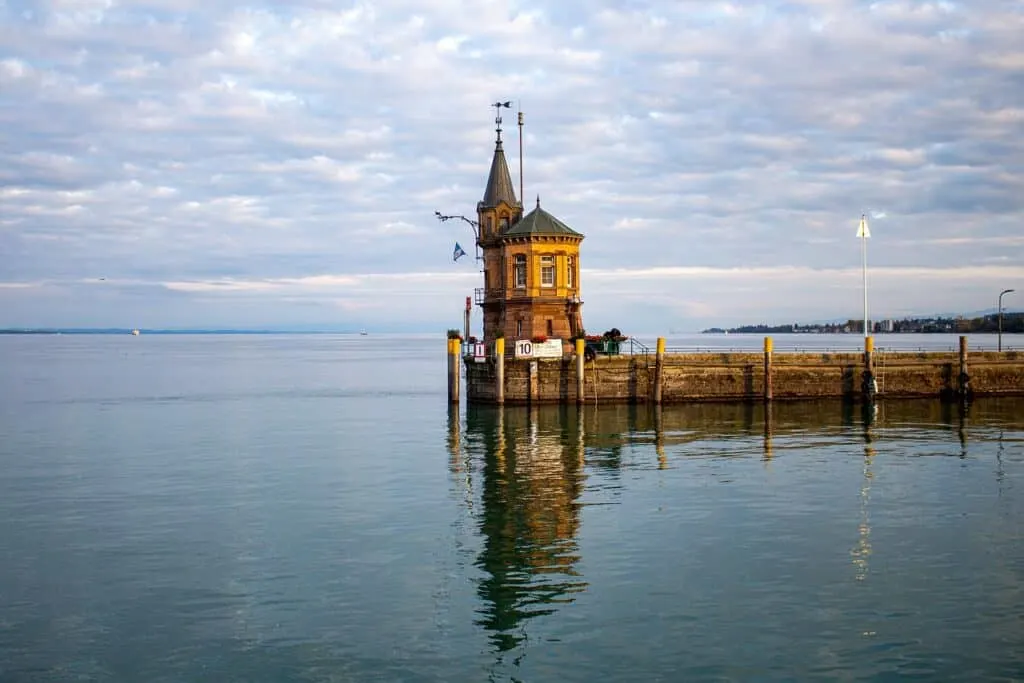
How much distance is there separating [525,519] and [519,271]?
31900mm

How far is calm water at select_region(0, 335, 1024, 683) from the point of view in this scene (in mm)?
16797

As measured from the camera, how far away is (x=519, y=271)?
2283 inches

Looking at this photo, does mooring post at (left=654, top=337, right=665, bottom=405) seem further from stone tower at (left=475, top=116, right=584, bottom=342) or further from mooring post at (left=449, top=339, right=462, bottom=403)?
mooring post at (left=449, top=339, right=462, bottom=403)

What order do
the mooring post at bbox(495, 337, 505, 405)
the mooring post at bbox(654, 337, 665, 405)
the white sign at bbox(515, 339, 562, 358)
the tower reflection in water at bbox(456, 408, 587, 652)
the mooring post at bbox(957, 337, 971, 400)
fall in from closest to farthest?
the tower reflection in water at bbox(456, 408, 587, 652), the mooring post at bbox(495, 337, 505, 405), the mooring post at bbox(654, 337, 665, 405), the white sign at bbox(515, 339, 562, 358), the mooring post at bbox(957, 337, 971, 400)

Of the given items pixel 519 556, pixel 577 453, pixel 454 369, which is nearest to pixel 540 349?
pixel 454 369

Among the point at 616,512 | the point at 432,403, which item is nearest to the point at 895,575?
the point at 616,512

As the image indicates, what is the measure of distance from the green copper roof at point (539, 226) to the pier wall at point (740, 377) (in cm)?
760

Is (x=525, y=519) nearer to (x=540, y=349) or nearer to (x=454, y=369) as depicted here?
(x=540, y=349)

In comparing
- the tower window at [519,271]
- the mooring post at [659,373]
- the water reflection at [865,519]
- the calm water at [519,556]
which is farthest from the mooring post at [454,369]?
the water reflection at [865,519]

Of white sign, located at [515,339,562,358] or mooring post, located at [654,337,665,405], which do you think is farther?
white sign, located at [515,339,562,358]

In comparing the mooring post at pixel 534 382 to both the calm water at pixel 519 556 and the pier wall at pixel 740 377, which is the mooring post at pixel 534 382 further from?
the calm water at pixel 519 556

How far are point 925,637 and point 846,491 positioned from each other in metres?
13.9

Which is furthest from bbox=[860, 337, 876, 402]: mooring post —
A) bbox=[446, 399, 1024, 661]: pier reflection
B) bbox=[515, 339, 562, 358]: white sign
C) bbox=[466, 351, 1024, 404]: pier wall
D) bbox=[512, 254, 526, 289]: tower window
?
bbox=[512, 254, 526, 289]: tower window

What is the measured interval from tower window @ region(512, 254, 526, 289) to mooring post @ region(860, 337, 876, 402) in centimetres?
2064
